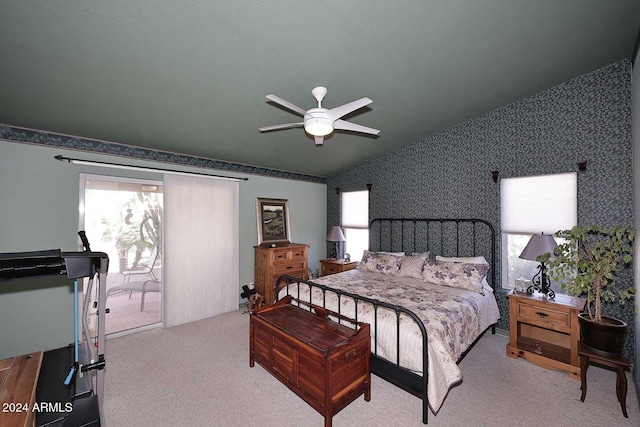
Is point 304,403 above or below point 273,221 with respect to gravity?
below

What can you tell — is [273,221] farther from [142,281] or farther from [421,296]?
[421,296]

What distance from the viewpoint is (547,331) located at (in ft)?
11.5

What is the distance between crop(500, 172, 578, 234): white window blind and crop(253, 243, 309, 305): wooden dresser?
Answer: 340 cm

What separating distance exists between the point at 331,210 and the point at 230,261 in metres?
2.60

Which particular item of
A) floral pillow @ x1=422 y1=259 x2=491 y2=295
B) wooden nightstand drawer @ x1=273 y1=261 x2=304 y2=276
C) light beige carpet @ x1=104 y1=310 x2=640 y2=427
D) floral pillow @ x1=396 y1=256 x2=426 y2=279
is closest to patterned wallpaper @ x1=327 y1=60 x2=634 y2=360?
floral pillow @ x1=422 y1=259 x2=491 y2=295

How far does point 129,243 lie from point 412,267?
4.87m

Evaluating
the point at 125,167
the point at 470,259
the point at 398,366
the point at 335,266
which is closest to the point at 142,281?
the point at 125,167

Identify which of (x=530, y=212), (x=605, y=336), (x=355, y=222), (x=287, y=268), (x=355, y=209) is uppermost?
(x=355, y=209)

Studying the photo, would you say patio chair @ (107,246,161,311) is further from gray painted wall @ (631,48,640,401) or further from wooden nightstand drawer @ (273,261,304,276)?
gray painted wall @ (631,48,640,401)

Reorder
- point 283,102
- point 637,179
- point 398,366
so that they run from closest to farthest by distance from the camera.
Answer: point 283,102 < point 398,366 < point 637,179

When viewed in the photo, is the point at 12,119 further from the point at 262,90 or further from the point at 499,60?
the point at 499,60

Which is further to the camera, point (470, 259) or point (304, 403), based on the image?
point (470, 259)

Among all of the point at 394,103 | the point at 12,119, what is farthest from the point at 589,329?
the point at 12,119

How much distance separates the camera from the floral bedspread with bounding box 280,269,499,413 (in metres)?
2.30
